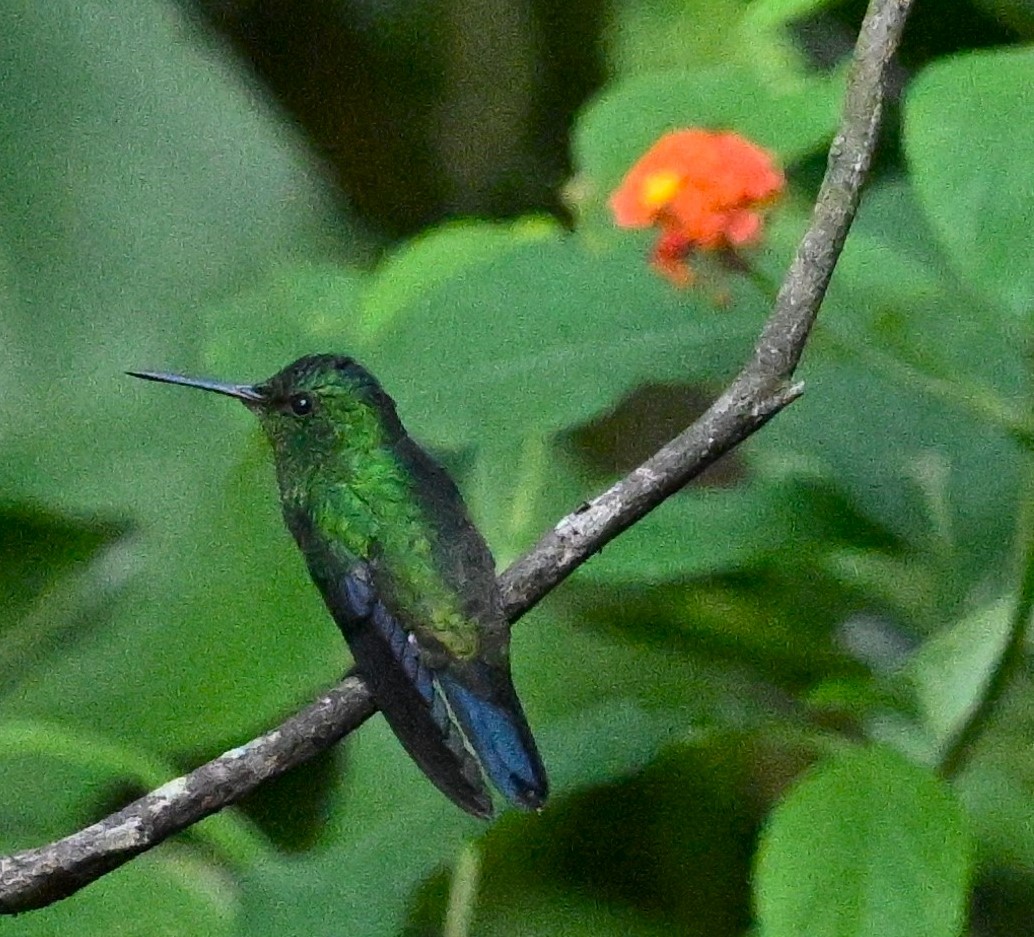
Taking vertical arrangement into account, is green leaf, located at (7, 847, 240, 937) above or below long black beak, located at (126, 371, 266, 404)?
below

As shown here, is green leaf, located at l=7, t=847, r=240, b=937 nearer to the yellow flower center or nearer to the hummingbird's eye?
the hummingbird's eye

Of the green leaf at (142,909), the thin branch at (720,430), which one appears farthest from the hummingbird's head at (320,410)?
the green leaf at (142,909)

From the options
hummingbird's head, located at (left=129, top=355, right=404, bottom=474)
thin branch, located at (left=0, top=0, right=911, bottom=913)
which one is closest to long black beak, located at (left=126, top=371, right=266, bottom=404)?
hummingbird's head, located at (left=129, top=355, right=404, bottom=474)

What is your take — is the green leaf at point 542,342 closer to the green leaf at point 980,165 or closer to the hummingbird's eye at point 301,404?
the hummingbird's eye at point 301,404

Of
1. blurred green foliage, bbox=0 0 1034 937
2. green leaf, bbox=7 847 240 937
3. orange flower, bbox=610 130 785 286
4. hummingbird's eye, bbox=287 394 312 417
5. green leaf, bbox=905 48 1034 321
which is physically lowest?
green leaf, bbox=7 847 240 937

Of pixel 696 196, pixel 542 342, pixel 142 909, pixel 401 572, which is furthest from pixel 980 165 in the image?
pixel 142 909

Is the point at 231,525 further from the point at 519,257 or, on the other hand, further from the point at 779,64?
the point at 779,64

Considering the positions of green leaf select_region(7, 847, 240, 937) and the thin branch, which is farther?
green leaf select_region(7, 847, 240, 937)
